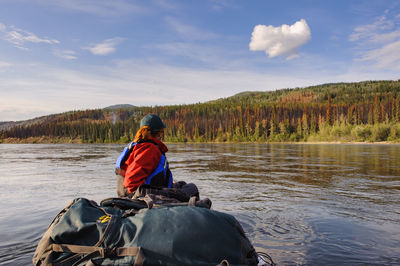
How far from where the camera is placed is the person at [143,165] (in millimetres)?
4059

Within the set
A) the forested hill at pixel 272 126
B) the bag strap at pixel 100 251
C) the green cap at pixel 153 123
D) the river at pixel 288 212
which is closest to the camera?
the bag strap at pixel 100 251

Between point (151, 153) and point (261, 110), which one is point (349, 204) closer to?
point (151, 153)

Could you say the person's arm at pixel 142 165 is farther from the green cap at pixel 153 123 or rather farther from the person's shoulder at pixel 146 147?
the green cap at pixel 153 123

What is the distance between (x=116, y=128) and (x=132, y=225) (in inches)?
6007

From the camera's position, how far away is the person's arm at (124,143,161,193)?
13.3 feet

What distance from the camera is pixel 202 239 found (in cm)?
276

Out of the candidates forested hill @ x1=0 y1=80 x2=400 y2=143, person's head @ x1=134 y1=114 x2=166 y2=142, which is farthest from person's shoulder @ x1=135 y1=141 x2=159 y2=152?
forested hill @ x1=0 y1=80 x2=400 y2=143

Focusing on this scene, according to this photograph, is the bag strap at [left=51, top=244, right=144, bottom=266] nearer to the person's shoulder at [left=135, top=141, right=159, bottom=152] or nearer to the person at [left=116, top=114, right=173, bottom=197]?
the person at [left=116, top=114, right=173, bottom=197]

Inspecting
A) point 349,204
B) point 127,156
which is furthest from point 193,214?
point 349,204

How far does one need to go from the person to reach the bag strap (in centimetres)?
128

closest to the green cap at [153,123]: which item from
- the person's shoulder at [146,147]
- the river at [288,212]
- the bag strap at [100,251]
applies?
the person's shoulder at [146,147]

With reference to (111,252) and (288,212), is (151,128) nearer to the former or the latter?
(111,252)

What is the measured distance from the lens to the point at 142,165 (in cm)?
405

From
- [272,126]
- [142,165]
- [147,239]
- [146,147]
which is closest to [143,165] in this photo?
[142,165]
